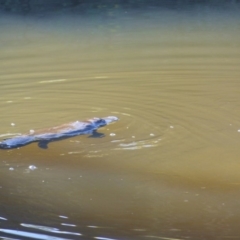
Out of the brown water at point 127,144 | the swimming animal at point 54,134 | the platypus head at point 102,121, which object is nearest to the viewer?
the brown water at point 127,144

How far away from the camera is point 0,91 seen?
21.1 feet

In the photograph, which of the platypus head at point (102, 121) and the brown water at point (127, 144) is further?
the platypus head at point (102, 121)

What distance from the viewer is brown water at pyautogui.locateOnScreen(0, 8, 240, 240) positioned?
348cm

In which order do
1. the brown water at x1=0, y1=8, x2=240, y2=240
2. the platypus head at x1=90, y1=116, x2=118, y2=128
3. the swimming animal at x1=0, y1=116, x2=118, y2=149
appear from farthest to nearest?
the platypus head at x1=90, y1=116, x2=118, y2=128
the swimming animal at x1=0, y1=116, x2=118, y2=149
the brown water at x1=0, y1=8, x2=240, y2=240

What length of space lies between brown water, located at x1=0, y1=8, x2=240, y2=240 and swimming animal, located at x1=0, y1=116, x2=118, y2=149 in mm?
61

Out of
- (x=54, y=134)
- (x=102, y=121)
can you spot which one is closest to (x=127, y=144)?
(x=102, y=121)

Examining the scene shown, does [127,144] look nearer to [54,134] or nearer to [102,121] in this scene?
[102,121]

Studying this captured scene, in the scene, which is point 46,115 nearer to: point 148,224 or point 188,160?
point 188,160

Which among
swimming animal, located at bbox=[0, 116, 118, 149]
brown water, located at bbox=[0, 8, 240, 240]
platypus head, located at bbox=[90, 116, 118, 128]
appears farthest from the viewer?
platypus head, located at bbox=[90, 116, 118, 128]

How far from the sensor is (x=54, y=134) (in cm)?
461

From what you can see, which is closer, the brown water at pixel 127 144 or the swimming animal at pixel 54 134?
the brown water at pixel 127 144

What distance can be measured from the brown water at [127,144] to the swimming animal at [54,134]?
0.06m

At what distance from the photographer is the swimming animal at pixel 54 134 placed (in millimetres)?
4555

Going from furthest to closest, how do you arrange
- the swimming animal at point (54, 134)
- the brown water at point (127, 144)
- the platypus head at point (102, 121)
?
the platypus head at point (102, 121)
the swimming animal at point (54, 134)
the brown water at point (127, 144)
